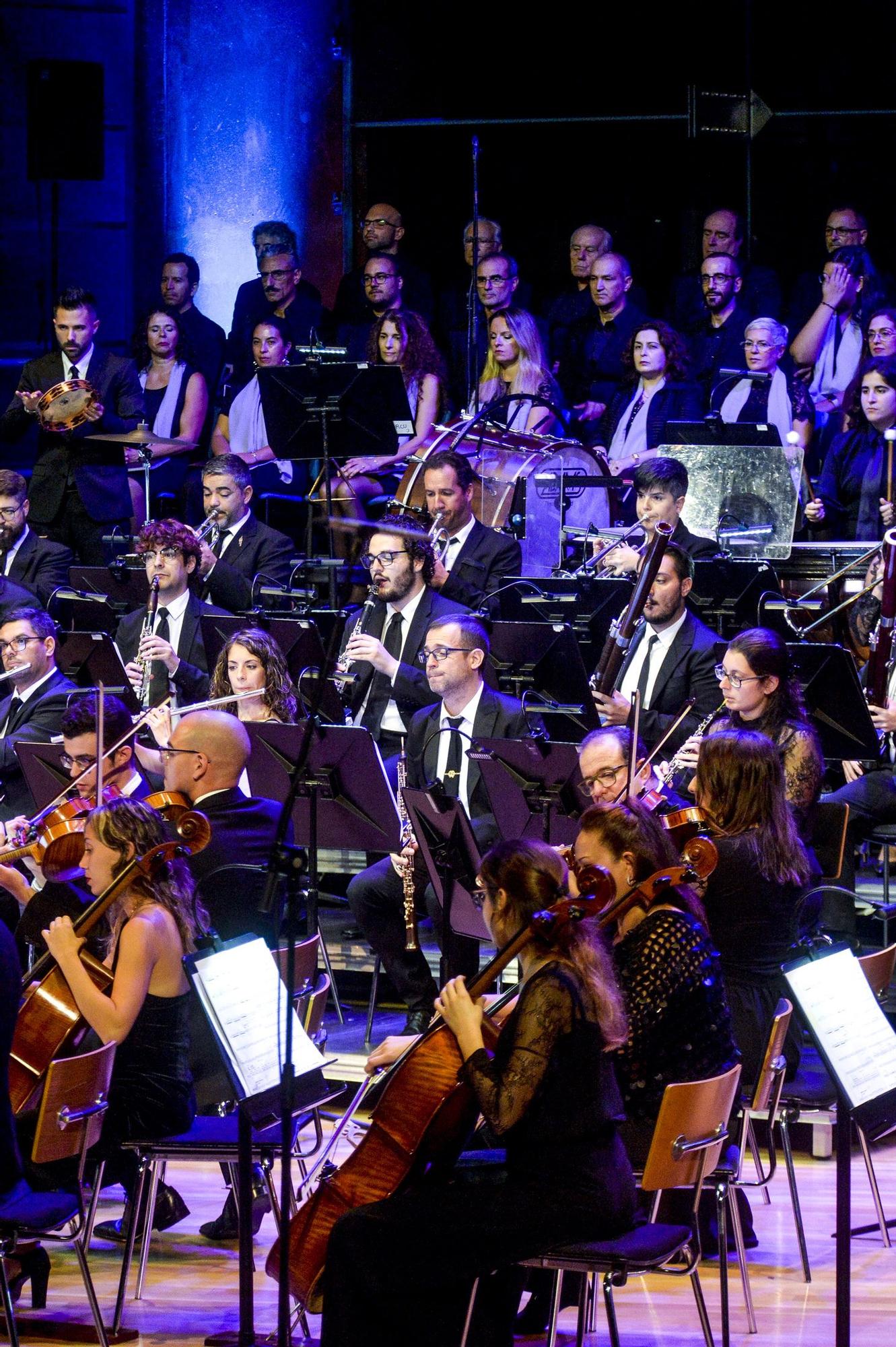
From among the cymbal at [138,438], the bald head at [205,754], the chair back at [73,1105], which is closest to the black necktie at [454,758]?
the bald head at [205,754]

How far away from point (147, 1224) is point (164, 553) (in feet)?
11.8

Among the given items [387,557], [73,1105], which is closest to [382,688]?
[387,557]

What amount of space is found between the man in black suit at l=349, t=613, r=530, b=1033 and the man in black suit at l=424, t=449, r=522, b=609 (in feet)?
3.50

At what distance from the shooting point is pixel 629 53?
1166cm

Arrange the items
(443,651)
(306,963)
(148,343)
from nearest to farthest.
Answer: (306,963), (443,651), (148,343)

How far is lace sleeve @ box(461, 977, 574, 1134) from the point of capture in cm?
340

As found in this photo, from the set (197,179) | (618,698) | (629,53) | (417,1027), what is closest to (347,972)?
(417,1027)

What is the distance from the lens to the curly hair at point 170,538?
24.9 feet

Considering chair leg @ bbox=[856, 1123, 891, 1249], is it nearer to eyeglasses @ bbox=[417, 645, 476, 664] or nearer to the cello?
the cello

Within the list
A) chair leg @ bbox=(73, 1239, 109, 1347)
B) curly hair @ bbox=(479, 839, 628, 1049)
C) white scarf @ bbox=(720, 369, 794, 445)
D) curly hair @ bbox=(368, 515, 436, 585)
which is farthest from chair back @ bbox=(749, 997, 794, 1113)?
white scarf @ bbox=(720, 369, 794, 445)

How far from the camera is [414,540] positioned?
7039 millimetres

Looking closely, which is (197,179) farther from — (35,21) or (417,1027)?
(417,1027)

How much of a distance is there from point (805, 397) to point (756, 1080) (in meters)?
4.75

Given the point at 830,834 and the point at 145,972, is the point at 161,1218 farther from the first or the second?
the point at 830,834
